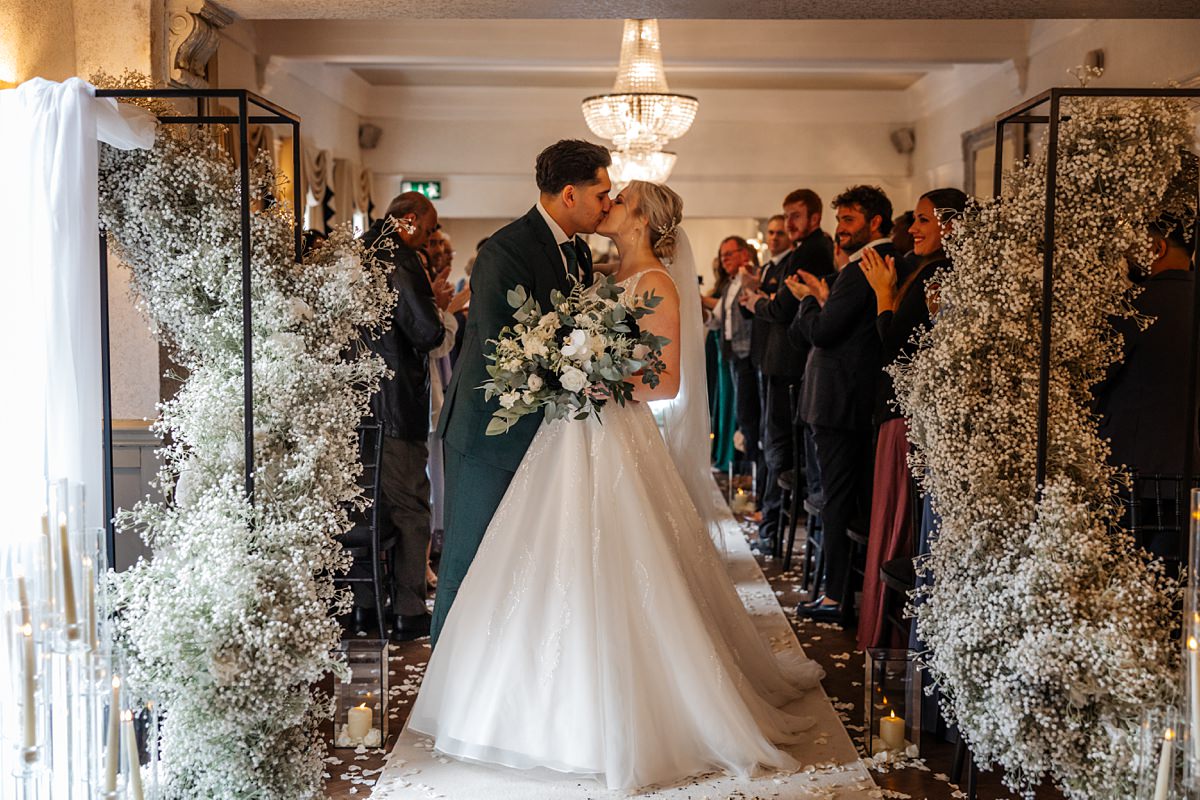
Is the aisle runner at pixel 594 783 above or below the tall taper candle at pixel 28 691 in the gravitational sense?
below

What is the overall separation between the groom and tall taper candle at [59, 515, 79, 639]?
5.75 feet

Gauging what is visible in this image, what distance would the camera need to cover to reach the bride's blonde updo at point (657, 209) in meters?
4.32

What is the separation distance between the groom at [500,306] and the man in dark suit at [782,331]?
2481 millimetres

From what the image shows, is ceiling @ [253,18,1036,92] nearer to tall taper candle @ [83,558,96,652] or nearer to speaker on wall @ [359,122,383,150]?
speaker on wall @ [359,122,383,150]

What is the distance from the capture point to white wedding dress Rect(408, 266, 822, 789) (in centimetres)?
362

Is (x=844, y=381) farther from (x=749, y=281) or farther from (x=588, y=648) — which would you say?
(x=749, y=281)

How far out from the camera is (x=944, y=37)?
30.5 ft

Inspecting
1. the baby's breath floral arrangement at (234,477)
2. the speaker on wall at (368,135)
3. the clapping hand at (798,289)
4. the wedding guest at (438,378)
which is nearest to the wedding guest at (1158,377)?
the clapping hand at (798,289)

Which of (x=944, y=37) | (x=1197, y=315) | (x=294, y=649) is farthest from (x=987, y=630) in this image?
(x=944, y=37)

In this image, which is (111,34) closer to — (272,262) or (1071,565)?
(272,262)

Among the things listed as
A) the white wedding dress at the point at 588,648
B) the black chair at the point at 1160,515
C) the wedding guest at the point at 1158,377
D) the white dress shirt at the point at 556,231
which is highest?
the white dress shirt at the point at 556,231

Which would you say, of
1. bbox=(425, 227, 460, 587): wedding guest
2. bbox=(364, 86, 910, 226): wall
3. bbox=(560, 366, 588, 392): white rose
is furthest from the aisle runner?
bbox=(364, 86, 910, 226): wall

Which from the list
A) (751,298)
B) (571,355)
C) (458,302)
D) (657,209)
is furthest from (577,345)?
(751,298)

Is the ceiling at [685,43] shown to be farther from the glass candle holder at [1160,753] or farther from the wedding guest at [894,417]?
the glass candle holder at [1160,753]
